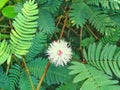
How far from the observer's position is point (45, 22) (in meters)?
1.32

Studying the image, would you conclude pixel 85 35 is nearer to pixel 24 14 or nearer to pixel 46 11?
pixel 46 11

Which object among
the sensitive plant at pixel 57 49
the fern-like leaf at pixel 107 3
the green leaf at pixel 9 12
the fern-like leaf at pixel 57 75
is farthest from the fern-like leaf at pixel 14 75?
the fern-like leaf at pixel 107 3

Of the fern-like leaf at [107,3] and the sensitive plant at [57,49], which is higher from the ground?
the fern-like leaf at [107,3]

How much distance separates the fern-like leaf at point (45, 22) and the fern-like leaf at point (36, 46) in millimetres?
31

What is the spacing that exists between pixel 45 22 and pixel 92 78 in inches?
13.7

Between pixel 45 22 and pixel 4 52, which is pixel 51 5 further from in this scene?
pixel 4 52

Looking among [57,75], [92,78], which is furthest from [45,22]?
[92,78]

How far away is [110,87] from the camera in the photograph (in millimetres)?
1049

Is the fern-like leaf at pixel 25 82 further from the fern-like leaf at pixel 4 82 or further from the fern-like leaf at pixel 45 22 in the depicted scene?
the fern-like leaf at pixel 45 22

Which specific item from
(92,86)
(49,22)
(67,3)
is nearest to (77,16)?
(49,22)

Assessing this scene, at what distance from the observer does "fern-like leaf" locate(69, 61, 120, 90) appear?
1.05 m

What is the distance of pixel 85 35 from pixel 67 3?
0.57 ft

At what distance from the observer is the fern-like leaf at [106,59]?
1153 mm

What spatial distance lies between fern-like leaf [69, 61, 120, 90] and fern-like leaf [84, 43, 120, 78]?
41 millimetres
